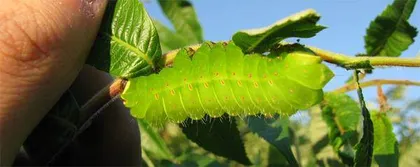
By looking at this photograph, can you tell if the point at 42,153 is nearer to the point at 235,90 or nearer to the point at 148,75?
the point at 148,75

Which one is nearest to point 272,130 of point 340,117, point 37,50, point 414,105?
point 340,117

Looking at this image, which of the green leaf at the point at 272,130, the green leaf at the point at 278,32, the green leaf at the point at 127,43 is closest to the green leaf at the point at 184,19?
the green leaf at the point at 272,130

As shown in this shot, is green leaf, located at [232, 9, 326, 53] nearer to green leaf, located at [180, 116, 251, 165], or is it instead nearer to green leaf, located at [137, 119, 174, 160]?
green leaf, located at [180, 116, 251, 165]

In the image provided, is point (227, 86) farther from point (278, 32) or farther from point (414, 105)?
point (414, 105)

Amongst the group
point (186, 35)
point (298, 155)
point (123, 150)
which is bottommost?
point (298, 155)

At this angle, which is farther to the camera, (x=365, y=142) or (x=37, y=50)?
(x=365, y=142)

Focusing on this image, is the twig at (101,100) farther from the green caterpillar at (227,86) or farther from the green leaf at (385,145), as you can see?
the green leaf at (385,145)

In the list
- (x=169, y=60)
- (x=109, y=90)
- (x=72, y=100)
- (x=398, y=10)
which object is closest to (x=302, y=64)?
(x=169, y=60)
